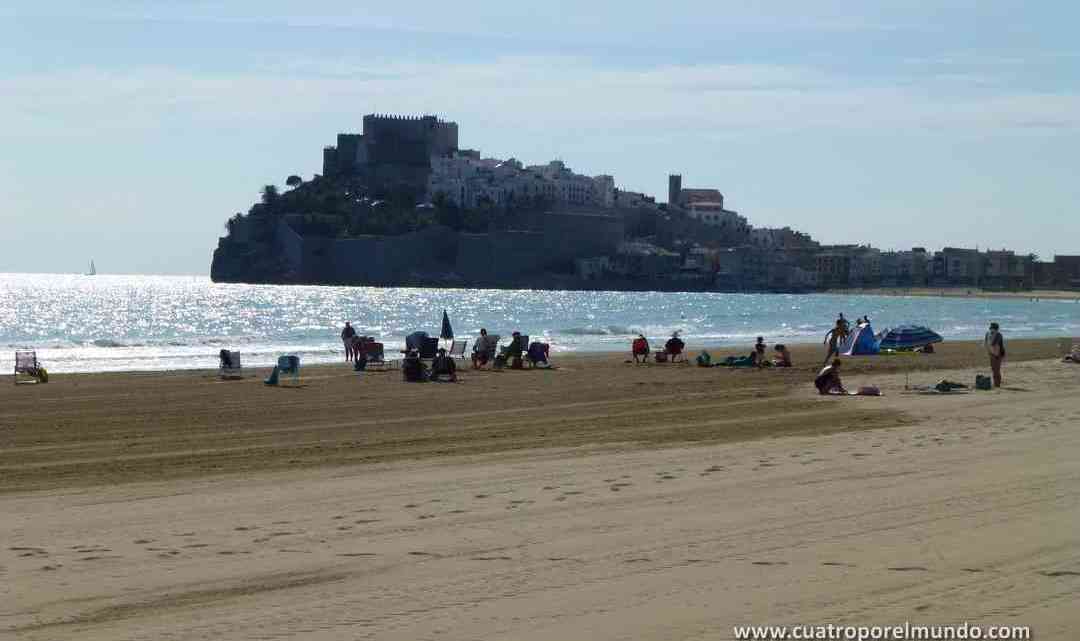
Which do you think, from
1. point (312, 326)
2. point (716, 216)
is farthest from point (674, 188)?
point (312, 326)

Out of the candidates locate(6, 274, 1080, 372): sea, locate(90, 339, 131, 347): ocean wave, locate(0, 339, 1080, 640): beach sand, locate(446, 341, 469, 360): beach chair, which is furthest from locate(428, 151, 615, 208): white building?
locate(0, 339, 1080, 640): beach sand

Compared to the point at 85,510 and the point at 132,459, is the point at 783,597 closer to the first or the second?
the point at 85,510

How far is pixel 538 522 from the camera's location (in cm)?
834

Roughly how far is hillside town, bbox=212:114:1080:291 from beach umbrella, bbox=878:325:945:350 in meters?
106

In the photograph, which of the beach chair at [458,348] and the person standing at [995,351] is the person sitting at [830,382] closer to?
the person standing at [995,351]

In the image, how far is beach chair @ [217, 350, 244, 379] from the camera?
23344 mm

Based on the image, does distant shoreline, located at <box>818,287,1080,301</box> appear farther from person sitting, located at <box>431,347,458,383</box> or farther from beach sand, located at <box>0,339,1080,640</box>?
beach sand, located at <box>0,339,1080,640</box>

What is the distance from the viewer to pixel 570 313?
79.1m

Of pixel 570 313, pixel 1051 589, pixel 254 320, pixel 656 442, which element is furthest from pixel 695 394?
pixel 570 313

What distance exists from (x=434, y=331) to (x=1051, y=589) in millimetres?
51103

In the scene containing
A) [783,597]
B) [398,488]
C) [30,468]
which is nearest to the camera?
[783,597]

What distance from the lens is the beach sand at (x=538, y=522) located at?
6.17m

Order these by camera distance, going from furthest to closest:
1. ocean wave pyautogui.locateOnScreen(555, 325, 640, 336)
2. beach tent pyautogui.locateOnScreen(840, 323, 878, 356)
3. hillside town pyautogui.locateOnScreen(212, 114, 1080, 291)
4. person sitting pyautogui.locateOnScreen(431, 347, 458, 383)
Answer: hillside town pyautogui.locateOnScreen(212, 114, 1080, 291)
ocean wave pyautogui.locateOnScreen(555, 325, 640, 336)
beach tent pyautogui.locateOnScreen(840, 323, 878, 356)
person sitting pyautogui.locateOnScreen(431, 347, 458, 383)

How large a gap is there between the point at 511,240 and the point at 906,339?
108488mm
